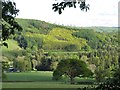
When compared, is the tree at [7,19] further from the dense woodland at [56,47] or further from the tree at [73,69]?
the dense woodland at [56,47]

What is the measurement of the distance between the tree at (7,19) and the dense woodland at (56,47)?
610cm

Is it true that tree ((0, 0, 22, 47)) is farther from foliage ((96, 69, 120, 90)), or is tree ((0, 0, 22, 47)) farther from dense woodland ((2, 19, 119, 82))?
dense woodland ((2, 19, 119, 82))

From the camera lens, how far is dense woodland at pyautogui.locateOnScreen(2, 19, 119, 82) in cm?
1174

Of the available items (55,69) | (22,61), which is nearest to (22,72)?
(22,61)

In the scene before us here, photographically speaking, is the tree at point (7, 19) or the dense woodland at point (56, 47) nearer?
the tree at point (7, 19)

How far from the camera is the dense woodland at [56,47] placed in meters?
11.7

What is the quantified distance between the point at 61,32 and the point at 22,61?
587 cm

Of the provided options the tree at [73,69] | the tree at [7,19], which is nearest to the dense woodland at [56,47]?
the tree at [73,69]

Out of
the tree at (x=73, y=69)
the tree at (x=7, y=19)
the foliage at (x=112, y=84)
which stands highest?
the tree at (x=7, y=19)

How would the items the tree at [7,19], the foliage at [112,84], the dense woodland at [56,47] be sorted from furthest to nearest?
the dense woodland at [56,47]
the tree at [7,19]
the foliage at [112,84]

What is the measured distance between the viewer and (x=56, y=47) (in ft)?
58.0

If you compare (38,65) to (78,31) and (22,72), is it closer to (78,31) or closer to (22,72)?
(22,72)

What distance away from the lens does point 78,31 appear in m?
15.9

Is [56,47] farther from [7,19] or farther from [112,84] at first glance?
[112,84]
